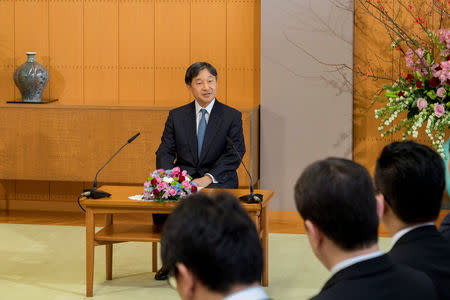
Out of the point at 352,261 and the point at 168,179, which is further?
the point at 168,179

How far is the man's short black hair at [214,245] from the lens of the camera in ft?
4.35

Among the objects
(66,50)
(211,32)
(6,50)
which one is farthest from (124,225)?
(6,50)

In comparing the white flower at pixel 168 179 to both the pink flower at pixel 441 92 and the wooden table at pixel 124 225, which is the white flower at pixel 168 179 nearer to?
the wooden table at pixel 124 225

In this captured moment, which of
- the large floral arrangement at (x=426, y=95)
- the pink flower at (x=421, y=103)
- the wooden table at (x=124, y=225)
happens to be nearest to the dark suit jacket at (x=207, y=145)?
the wooden table at (x=124, y=225)

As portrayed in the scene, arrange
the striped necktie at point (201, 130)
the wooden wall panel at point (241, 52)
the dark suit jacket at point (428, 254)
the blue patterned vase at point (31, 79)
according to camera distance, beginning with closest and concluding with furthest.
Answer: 1. the dark suit jacket at point (428, 254)
2. the striped necktie at point (201, 130)
3. the blue patterned vase at point (31, 79)
4. the wooden wall panel at point (241, 52)

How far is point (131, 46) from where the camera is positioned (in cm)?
671

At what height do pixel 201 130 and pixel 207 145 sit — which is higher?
pixel 201 130

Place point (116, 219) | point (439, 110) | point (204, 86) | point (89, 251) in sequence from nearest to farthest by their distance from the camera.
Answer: point (89, 251), point (204, 86), point (439, 110), point (116, 219)

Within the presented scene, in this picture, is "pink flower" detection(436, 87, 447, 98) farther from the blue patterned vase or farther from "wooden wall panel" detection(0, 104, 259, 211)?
the blue patterned vase

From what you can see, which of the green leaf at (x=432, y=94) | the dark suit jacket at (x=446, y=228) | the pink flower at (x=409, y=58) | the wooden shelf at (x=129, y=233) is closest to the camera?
the dark suit jacket at (x=446, y=228)

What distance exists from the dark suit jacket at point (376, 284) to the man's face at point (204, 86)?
331 centimetres

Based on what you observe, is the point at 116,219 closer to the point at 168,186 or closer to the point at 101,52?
the point at 101,52

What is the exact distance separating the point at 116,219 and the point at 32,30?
2.05 m

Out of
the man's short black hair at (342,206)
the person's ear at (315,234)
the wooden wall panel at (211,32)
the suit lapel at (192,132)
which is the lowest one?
the person's ear at (315,234)
